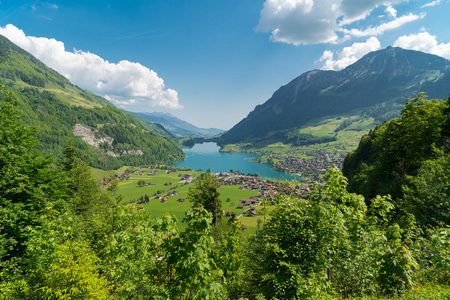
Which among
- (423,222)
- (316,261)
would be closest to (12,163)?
(316,261)

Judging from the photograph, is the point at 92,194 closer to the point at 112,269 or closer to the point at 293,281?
the point at 112,269

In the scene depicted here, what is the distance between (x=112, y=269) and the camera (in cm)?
730

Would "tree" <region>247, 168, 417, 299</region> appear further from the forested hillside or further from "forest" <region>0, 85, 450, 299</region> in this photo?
the forested hillside

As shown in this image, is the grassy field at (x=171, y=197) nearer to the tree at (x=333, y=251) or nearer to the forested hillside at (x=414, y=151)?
the forested hillside at (x=414, y=151)

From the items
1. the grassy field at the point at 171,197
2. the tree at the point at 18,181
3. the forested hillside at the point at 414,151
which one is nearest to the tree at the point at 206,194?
the tree at the point at 18,181

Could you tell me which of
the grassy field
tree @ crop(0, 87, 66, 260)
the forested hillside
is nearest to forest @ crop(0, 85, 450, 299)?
tree @ crop(0, 87, 66, 260)

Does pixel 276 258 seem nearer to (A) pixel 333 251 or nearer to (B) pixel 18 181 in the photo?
(A) pixel 333 251

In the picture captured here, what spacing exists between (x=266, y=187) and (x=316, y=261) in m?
145

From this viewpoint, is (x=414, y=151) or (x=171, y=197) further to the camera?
(x=171, y=197)

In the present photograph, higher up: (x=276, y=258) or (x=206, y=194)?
(x=276, y=258)

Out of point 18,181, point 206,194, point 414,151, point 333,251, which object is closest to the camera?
point 333,251

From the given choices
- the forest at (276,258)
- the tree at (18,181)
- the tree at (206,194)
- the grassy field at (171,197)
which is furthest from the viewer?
the grassy field at (171,197)

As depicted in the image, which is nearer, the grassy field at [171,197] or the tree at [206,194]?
the tree at [206,194]

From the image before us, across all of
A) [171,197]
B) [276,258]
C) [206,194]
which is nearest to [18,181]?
[276,258]
